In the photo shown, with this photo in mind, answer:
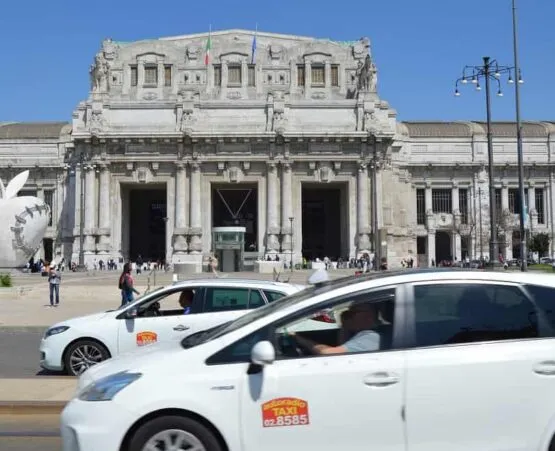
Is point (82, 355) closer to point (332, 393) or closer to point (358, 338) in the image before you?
point (358, 338)

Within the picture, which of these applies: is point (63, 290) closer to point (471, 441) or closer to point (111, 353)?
point (111, 353)

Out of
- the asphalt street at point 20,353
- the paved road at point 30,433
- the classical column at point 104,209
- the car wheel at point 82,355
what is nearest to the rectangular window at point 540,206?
the classical column at point 104,209

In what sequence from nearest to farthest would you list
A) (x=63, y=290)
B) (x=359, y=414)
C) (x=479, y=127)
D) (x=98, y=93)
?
1. (x=359, y=414)
2. (x=63, y=290)
3. (x=98, y=93)
4. (x=479, y=127)

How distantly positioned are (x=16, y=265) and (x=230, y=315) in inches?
1501

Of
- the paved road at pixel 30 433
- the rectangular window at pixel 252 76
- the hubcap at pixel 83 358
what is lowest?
the paved road at pixel 30 433

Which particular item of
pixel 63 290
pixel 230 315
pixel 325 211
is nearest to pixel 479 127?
pixel 325 211

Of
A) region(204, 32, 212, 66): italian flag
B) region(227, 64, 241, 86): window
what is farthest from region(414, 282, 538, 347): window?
region(227, 64, 241, 86): window

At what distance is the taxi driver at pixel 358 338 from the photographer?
4906mm

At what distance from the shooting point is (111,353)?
10.2 meters

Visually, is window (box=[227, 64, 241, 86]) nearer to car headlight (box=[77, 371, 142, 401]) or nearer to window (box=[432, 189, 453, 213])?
window (box=[432, 189, 453, 213])

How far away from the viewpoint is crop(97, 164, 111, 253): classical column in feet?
209

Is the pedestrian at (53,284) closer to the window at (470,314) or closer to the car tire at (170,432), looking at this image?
the car tire at (170,432)

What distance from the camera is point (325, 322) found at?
5.29 meters

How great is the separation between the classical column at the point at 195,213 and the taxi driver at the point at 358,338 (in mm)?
59068
